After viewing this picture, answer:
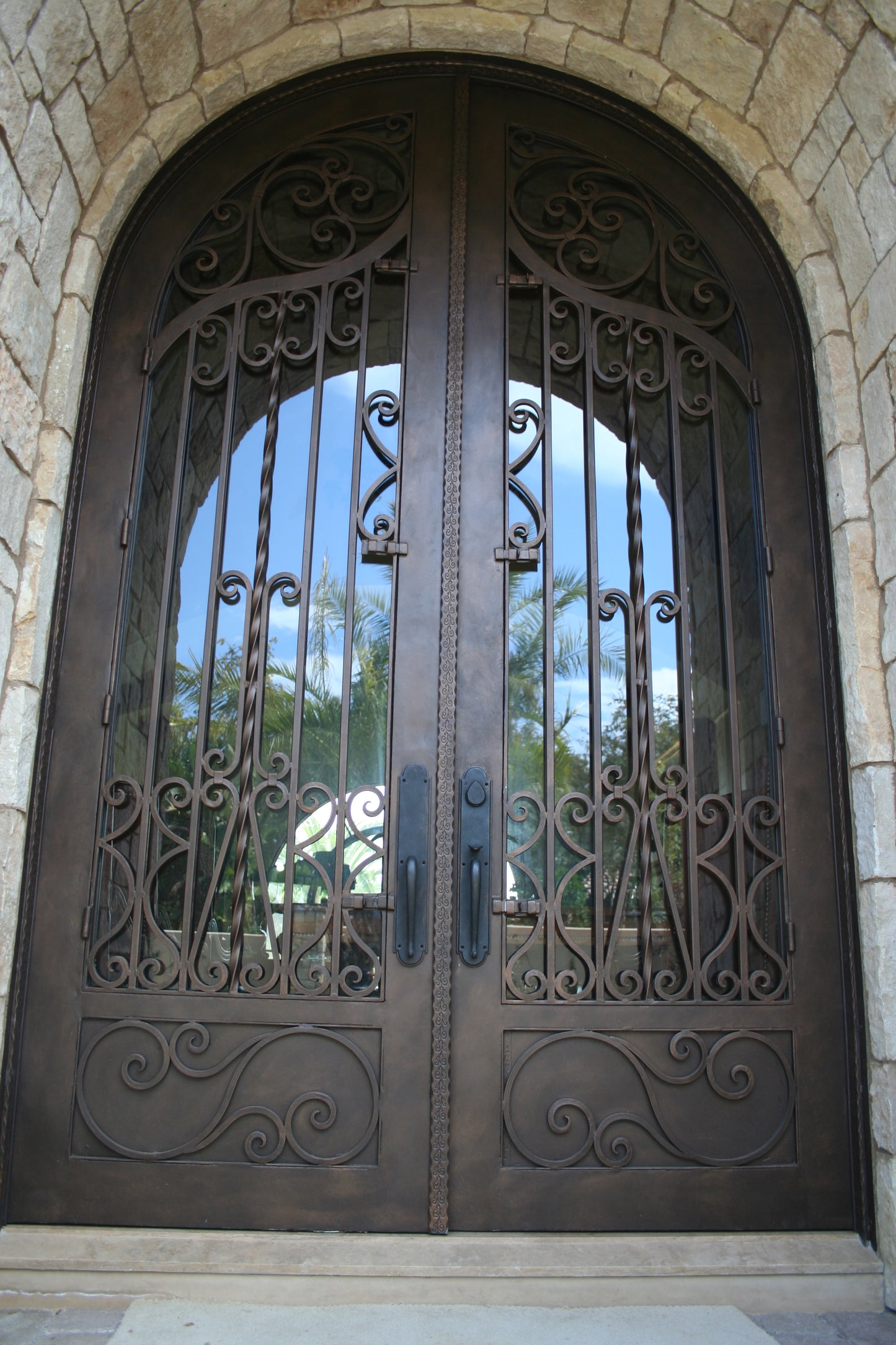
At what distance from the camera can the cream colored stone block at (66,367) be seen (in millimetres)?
2811

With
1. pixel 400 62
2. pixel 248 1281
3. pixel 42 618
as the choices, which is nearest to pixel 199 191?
pixel 400 62

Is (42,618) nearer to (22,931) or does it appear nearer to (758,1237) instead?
(22,931)

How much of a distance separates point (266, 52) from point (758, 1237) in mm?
3839

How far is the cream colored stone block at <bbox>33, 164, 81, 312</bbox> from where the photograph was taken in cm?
277

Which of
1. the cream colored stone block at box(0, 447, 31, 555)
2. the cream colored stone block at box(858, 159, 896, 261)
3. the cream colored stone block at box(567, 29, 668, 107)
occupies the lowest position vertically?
the cream colored stone block at box(0, 447, 31, 555)

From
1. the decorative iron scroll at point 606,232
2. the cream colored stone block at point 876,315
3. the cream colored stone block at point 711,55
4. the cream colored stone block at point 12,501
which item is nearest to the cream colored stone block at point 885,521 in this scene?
the cream colored stone block at point 876,315

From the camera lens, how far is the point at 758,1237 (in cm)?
253

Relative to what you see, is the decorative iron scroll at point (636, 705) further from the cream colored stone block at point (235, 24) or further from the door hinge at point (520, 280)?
the cream colored stone block at point (235, 24)

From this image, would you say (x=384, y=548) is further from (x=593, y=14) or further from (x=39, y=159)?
(x=593, y=14)

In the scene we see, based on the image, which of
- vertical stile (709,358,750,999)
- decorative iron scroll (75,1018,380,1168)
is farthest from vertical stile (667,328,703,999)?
decorative iron scroll (75,1018,380,1168)

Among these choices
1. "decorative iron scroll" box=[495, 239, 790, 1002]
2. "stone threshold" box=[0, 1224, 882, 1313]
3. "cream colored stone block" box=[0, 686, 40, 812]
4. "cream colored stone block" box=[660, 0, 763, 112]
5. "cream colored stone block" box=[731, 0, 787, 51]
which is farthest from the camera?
"cream colored stone block" box=[660, 0, 763, 112]

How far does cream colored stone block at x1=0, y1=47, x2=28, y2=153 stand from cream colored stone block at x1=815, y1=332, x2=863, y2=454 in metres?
2.38

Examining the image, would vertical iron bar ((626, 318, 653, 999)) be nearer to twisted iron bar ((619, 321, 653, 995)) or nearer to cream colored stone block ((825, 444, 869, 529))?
twisted iron bar ((619, 321, 653, 995))

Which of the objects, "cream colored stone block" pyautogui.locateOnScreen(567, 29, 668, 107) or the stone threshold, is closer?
the stone threshold
